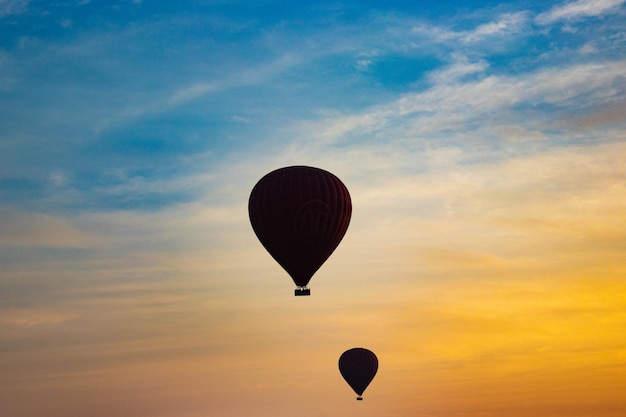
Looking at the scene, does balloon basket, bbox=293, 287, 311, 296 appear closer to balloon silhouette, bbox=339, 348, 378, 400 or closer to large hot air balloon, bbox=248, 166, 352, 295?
large hot air balloon, bbox=248, 166, 352, 295

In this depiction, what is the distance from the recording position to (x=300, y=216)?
3551 inches

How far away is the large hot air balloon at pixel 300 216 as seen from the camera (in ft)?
296

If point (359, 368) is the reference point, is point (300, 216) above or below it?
above

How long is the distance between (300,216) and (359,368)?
51.7 metres

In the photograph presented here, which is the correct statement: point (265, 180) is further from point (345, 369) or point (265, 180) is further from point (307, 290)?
point (345, 369)

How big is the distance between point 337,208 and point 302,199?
3884 millimetres

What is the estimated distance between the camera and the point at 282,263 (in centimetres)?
9338

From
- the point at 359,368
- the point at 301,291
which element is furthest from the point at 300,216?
the point at 359,368

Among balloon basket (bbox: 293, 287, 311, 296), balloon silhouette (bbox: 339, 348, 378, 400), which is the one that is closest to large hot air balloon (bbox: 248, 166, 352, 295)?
balloon basket (bbox: 293, 287, 311, 296)

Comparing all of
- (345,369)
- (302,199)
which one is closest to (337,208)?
(302,199)

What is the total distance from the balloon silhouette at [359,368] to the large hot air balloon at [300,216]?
151 ft

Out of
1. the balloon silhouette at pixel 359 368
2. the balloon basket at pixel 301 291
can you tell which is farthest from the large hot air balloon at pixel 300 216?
the balloon silhouette at pixel 359 368

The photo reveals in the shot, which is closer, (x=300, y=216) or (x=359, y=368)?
(x=300, y=216)

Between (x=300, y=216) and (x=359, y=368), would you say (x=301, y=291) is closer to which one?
(x=300, y=216)
